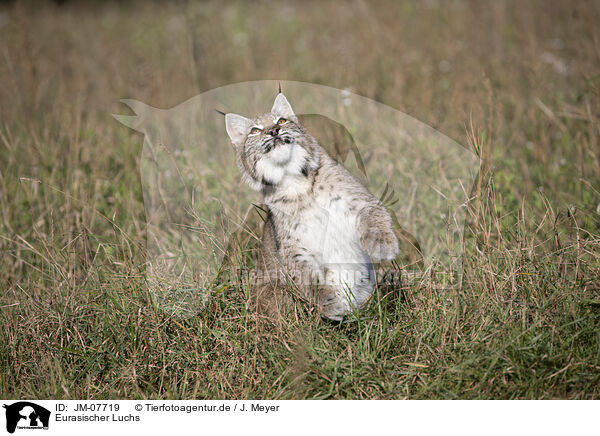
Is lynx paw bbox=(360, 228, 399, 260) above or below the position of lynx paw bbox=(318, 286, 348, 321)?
above

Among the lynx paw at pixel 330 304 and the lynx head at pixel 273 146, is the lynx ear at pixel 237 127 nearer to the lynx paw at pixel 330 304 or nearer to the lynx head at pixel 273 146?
the lynx head at pixel 273 146

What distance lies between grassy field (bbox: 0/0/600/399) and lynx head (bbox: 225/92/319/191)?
814 millimetres

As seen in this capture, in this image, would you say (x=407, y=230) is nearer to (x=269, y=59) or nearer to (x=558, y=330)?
(x=558, y=330)

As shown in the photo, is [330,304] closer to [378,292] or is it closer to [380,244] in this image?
[378,292]

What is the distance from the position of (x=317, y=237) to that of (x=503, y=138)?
3395mm

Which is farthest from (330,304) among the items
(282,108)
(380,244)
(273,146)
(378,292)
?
(282,108)

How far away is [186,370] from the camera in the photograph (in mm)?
2896

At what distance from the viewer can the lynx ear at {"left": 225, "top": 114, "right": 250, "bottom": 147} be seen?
320cm

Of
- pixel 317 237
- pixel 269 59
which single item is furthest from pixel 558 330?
pixel 269 59
